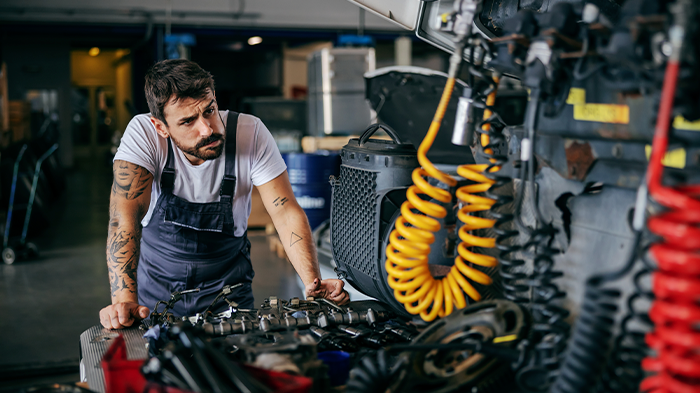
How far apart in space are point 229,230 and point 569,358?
1467mm

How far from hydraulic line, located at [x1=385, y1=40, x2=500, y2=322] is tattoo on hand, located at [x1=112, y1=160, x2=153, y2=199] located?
0.98 meters

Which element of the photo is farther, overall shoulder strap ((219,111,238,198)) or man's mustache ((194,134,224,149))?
overall shoulder strap ((219,111,238,198))

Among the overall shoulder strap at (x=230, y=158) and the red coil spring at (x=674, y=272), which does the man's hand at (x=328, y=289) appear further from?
the red coil spring at (x=674, y=272)

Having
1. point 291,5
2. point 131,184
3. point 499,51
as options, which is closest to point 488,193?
point 499,51

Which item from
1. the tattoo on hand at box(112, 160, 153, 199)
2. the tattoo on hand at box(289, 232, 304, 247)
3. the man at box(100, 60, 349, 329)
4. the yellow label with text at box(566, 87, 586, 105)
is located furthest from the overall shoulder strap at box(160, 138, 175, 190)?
the yellow label with text at box(566, 87, 586, 105)

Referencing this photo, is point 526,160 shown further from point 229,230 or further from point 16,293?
point 16,293

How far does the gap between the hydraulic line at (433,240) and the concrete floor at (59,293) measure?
2438 mm

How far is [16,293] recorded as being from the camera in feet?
14.5

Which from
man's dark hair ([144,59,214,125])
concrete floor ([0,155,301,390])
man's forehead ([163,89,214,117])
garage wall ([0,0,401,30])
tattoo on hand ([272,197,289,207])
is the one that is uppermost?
garage wall ([0,0,401,30])

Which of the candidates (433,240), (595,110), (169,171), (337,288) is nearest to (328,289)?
(337,288)

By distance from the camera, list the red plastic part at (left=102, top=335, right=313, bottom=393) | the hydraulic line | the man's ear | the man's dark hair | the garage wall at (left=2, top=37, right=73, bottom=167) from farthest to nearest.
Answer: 1. the garage wall at (left=2, top=37, right=73, bottom=167)
2. the man's ear
3. the man's dark hair
4. the hydraulic line
5. the red plastic part at (left=102, top=335, right=313, bottom=393)

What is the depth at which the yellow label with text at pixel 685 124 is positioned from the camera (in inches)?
26.7

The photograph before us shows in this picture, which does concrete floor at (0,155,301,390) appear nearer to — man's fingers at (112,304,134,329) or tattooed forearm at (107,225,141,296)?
tattooed forearm at (107,225,141,296)

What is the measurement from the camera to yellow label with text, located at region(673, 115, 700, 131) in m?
0.68
